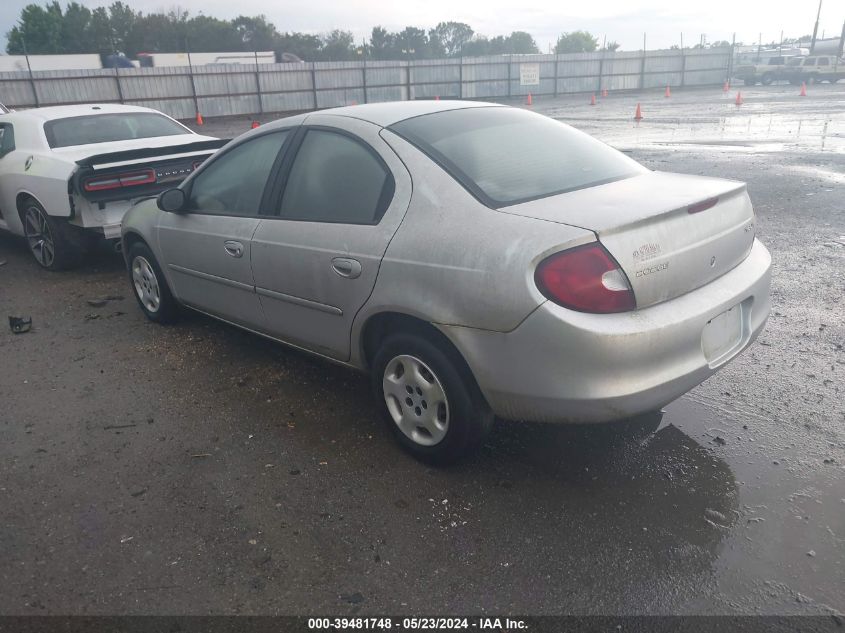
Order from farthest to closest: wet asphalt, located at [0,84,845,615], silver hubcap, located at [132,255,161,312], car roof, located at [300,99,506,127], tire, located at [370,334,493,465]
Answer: silver hubcap, located at [132,255,161,312], car roof, located at [300,99,506,127], tire, located at [370,334,493,465], wet asphalt, located at [0,84,845,615]

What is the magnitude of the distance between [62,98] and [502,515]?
97.0ft

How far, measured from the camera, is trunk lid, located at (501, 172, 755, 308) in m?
2.60

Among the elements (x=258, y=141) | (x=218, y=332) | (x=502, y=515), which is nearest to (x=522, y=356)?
(x=502, y=515)

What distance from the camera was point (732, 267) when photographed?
3.08 meters

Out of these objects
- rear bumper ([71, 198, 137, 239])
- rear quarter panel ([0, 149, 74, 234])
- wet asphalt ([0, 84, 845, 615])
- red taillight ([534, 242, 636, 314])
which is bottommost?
wet asphalt ([0, 84, 845, 615])

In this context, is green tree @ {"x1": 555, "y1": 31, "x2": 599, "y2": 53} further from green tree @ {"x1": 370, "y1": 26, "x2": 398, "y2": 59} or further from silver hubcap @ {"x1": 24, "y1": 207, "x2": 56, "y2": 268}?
silver hubcap @ {"x1": 24, "y1": 207, "x2": 56, "y2": 268}

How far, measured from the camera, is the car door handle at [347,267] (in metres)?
3.18

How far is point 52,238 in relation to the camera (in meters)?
6.66

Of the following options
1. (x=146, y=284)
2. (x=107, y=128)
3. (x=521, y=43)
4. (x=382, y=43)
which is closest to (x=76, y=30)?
(x=382, y=43)

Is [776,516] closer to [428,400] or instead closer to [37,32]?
[428,400]

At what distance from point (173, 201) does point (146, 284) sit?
1201mm

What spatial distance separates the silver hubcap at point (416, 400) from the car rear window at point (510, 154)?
0.82 metres

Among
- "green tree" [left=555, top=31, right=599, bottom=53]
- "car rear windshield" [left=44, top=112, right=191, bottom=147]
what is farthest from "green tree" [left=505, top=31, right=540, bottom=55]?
"car rear windshield" [left=44, top=112, right=191, bottom=147]

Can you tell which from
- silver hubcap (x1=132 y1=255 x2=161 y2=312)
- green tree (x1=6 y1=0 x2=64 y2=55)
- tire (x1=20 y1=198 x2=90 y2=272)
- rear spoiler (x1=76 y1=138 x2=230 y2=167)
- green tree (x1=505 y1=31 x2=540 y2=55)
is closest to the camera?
silver hubcap (x1=132 y1=255 x2=161 y2=312)
